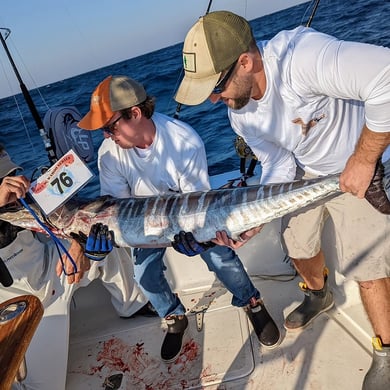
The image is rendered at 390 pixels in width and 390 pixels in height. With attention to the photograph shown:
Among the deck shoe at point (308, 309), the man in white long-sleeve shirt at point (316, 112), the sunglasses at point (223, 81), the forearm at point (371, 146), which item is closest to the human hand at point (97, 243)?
the man in white long-sleeve shirt at point (316, 112)

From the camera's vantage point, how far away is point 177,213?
2578 millimetres

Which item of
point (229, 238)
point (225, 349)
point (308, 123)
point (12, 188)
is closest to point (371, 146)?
point (308, 123)

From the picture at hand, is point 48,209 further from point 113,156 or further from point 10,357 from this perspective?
point 10,357

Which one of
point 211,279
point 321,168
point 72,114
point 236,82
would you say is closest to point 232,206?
point 321,168

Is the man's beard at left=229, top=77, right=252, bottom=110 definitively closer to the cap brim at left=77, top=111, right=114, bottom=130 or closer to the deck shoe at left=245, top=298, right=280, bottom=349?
the cap brim at left=77, top=111, right=114, bottom=130

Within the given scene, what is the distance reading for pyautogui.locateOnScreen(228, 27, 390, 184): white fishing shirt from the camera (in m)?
1.72

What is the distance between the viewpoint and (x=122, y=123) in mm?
2463

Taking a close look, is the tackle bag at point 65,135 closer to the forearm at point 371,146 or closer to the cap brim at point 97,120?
the cap brim at point 97,120

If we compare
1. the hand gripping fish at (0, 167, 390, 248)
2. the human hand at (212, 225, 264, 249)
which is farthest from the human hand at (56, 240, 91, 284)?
the human hand at (212, 225, 264, 249)

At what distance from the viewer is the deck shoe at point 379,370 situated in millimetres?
2200

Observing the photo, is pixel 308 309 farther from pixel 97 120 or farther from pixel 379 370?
pixel 97 120

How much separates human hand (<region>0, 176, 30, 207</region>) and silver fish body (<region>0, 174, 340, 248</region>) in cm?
26

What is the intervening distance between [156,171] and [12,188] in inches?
31.3

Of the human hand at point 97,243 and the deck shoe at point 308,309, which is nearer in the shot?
the human hand at point 97,243
